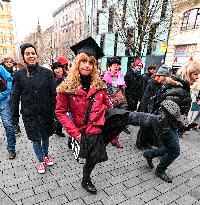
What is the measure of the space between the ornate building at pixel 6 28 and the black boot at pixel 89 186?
234 feet

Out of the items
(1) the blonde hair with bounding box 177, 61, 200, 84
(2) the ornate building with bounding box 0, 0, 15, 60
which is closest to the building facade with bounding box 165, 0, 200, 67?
(1) the blonde hair with bounding box 177, 61, 200, 84

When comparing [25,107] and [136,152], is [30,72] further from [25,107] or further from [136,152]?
[136,152]

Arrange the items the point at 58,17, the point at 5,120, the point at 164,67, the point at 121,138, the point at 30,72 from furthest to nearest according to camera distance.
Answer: the point at 58,17 < the point at 121,138 < the point at 164,67 < the point at 5,120 < the point at 30,72

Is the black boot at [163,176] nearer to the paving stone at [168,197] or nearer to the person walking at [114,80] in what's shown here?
the paving stone at [168,197]

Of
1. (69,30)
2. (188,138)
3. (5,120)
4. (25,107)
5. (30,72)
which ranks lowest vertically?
(188,138)

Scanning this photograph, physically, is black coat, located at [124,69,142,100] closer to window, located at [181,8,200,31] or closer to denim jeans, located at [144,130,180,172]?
denim jeans, located at [144,130,180,172]

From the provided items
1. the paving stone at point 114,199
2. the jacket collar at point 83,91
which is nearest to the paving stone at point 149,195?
the paving stone at point 114,199

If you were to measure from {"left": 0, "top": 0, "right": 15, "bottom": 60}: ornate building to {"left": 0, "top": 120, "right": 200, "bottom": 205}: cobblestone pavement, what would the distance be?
70.3 meters

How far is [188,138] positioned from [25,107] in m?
4.49

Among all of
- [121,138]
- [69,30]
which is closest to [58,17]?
[69,30]

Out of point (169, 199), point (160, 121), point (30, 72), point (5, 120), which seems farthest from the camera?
point (5, 120)

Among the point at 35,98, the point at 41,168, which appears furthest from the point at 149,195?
the point at 35,98

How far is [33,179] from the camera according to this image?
3.60m

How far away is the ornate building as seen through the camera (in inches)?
2714
